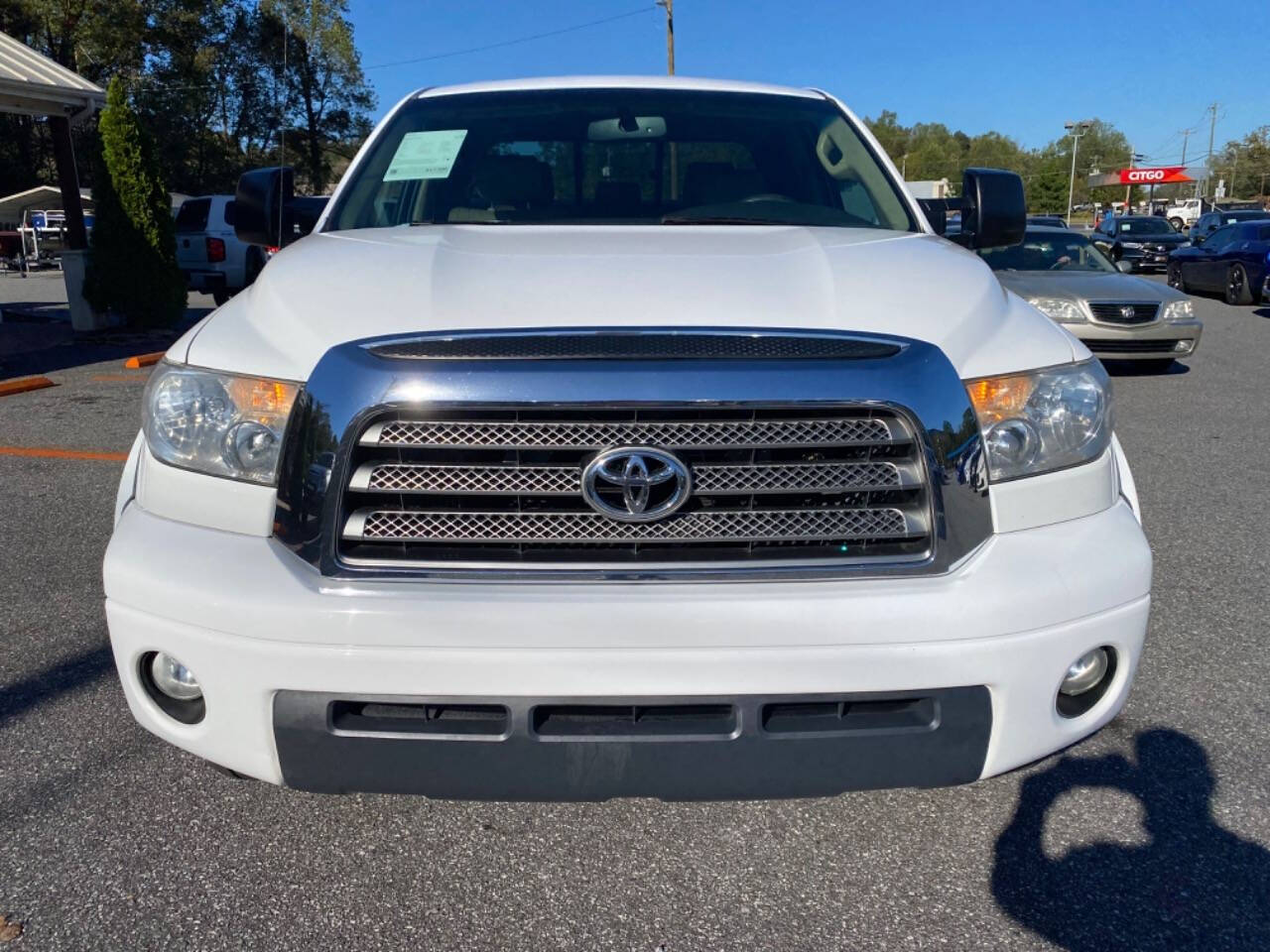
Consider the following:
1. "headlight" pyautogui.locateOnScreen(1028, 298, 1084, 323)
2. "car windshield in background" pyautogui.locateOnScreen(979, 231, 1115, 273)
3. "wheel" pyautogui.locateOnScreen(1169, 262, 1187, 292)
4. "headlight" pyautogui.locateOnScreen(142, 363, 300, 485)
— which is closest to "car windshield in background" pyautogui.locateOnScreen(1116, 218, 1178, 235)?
"wheel" pyautogui.locateOnScreen(1169, 262, 1187, 292)

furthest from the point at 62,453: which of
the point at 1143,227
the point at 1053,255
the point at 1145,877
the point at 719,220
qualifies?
the point at 1143,227

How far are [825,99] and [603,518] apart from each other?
2585 millimetres

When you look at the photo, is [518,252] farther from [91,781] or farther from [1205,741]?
[1205,741]

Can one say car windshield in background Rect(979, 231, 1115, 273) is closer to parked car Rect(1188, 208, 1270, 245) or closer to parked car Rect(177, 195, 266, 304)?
parked car Rect(177, 195, 266, 304)

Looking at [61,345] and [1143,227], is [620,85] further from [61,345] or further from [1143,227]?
[1143,227]

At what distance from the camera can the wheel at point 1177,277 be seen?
20.5m

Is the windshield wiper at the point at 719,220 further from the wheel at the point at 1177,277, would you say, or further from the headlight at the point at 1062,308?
Result: the wheel at the point at 1177,277

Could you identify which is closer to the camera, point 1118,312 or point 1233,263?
point 1118,312

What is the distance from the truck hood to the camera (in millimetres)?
2141

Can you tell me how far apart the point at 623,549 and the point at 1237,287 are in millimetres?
19494

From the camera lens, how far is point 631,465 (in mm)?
2018

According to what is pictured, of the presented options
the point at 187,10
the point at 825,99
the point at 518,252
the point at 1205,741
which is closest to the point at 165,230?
the point at 825,99

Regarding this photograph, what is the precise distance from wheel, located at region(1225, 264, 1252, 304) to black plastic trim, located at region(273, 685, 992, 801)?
19.0 m

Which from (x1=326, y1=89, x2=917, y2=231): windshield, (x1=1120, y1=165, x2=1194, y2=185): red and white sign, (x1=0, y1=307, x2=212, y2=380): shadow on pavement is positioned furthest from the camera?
(x1=1120, y1=165, x2=1194, y2=185): red and white sign
